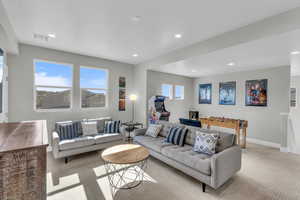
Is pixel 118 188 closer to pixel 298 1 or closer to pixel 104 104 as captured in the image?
pixel 104 104

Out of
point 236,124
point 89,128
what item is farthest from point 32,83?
point 236,124

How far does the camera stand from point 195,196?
84.4 inches

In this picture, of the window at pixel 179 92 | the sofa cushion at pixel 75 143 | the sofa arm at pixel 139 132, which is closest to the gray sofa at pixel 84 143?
the sofa cushion at pixel 75 143

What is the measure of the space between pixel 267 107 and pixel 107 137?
210 inches

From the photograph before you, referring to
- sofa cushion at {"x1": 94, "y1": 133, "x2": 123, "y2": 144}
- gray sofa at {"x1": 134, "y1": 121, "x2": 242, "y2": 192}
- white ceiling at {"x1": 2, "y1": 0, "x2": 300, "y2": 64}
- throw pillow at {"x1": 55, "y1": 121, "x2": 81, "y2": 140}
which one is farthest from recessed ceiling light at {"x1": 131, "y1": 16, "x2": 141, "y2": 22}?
throw pillow at {"x1": 55, "y1": 121, "x2": 81, "y2": 140}

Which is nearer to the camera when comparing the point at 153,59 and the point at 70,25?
the point at 70,25

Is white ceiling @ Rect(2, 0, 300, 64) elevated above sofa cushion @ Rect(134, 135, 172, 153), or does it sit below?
above

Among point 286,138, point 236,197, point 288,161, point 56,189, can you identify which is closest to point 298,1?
point 236,197

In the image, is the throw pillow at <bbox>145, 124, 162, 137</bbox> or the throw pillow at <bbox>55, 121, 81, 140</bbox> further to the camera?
the throw pillow at <bbox>145, 124, 162, 137</bbox>

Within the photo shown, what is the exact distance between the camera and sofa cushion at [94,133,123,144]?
362 centimetres

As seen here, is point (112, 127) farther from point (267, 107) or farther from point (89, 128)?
point (267, 107)

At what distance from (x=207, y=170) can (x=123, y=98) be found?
3.88 metres

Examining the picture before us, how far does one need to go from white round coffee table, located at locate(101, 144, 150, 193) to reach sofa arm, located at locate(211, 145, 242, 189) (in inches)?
42.5

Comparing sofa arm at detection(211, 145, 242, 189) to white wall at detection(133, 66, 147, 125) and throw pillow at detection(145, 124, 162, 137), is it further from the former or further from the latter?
white wall at detection(133, 66, 147, 125)
